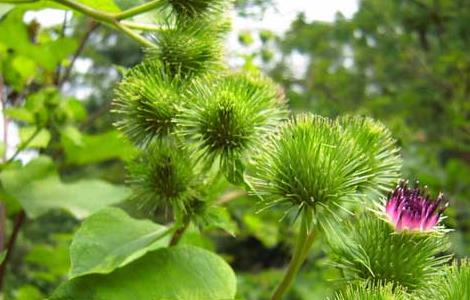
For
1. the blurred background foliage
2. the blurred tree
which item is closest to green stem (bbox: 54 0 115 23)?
the blurred background foliage

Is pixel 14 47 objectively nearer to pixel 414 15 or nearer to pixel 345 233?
pixel 345 233

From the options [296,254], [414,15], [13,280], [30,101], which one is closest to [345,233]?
[296,254]

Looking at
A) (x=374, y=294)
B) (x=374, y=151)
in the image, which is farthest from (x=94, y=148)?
(x=374, y=294)

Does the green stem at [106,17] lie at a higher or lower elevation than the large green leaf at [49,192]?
higher

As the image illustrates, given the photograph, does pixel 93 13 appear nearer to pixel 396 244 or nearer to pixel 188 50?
pixel 188 50

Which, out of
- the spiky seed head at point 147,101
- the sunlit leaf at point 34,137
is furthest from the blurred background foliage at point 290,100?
the spiky seed head at point 147,101

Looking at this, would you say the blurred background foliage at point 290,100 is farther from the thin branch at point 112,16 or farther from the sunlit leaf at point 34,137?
the thin branch at point 112,16
